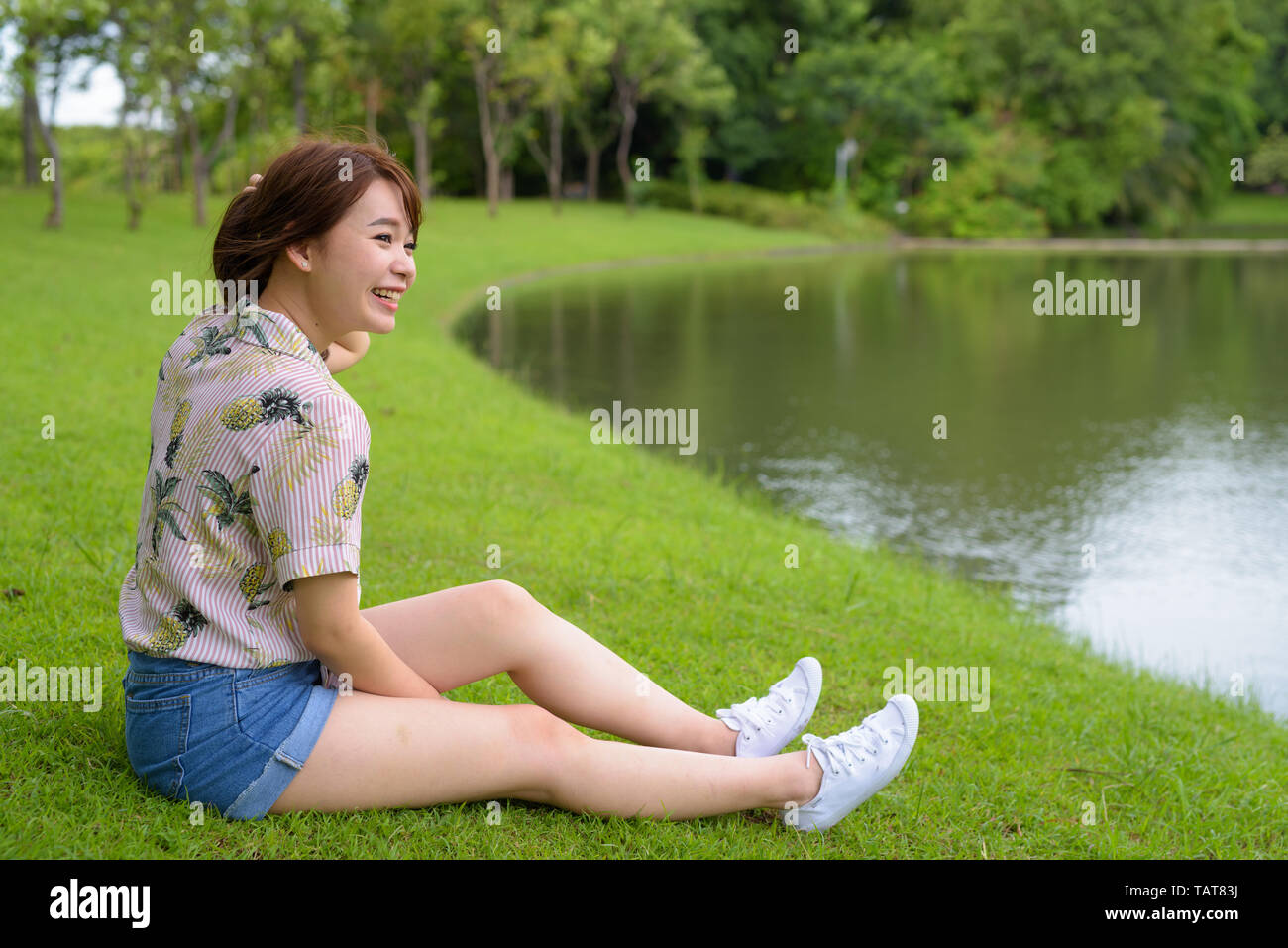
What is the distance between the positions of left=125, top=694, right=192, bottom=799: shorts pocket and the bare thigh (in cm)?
22

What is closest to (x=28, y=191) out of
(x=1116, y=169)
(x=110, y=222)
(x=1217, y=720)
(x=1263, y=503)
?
(x=110, y=222)

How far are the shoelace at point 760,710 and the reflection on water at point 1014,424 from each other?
2.67 m

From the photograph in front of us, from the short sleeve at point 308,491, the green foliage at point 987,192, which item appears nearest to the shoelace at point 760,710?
the short sleeve at point 308,491

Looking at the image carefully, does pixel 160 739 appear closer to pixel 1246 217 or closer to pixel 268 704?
pixel 268 704

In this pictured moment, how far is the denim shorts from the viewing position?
2.16m

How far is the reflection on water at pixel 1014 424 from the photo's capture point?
566 centimetres

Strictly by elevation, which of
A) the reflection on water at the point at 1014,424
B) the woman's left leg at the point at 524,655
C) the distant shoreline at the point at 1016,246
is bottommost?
the reflection on water at the point at 1014,424

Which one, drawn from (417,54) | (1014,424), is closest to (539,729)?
(1014,424)

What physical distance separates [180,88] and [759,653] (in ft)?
66.2

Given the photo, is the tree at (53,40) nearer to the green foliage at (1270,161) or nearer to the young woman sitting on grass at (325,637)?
the young woman sitting on grass at (325,637)

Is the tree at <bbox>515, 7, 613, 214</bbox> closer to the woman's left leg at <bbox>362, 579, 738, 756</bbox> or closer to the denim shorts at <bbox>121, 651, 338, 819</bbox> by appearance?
the woman's left leg at <bbox>362, 579, 738, 756</bbox>

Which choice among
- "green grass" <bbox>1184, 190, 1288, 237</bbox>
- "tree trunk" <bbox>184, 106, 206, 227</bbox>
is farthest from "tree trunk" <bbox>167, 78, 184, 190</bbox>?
"green grass" <bbox>1184, 190, 1288, 237</bbox>

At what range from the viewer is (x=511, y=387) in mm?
9547

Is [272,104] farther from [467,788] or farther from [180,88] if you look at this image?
[467,788]
